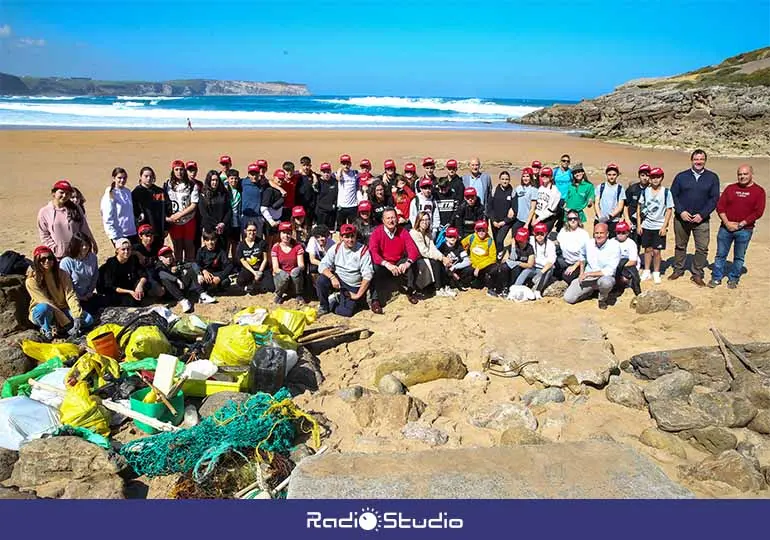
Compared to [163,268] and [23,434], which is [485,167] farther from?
[23,434]

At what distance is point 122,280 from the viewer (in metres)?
7.05

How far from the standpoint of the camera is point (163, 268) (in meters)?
7.30

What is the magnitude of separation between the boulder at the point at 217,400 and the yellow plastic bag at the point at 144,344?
91 cm

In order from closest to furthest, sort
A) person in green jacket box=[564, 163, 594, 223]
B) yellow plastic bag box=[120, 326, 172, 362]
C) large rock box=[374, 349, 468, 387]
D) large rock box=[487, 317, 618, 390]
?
yellow plastic bag box=[120, 326, 172, 362] → large rock box=[487, 317, 618, 390] → large rock box=[374, 349, 468, 387] → person in green jacket box=[564, 163, 594, 223]

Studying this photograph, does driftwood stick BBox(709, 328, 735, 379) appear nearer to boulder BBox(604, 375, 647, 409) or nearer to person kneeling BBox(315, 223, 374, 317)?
boulder BBox(604, 375, 647, 409)

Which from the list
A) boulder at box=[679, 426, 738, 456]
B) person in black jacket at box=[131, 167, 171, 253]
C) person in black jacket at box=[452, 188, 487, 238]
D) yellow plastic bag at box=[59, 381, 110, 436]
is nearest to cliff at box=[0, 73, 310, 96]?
person in black jacket at box=[131, 167, 171, 253]

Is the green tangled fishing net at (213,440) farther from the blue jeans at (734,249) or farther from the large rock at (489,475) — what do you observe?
the blue jeans at (734,249)

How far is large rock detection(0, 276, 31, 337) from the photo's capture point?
611 centimetres

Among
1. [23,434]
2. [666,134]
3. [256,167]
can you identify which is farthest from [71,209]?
[666,134]

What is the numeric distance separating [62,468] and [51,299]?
2940 millimetres

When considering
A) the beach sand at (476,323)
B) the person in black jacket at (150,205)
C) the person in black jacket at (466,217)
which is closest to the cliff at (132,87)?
the beach sand at (476,323)

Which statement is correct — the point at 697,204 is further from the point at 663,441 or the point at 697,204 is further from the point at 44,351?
the point at 44,351

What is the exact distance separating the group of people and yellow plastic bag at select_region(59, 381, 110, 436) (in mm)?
2265

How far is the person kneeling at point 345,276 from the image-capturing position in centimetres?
721
